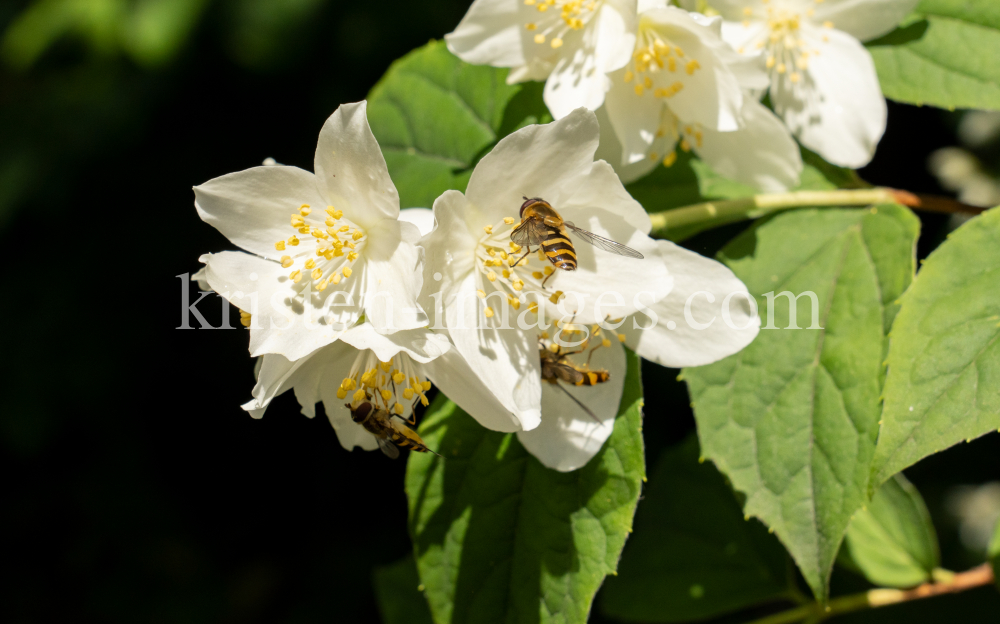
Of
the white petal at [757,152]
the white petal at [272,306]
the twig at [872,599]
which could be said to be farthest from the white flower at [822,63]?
the twig at [872,599]

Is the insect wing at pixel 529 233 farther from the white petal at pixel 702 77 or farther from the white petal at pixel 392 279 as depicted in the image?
the white petal at pixel 702 77

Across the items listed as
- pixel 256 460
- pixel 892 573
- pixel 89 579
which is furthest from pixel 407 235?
pixel 89 579

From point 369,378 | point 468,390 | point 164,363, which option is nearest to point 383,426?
point 369,378

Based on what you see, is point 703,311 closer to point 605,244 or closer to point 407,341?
point 605,244

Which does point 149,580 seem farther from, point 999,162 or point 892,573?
point 999,162

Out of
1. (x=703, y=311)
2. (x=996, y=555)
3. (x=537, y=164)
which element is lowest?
(x=996, y=555)

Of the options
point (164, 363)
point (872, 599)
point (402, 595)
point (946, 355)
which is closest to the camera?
point (946, 355)

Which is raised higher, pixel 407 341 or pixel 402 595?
pixel 407 341

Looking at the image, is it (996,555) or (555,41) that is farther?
(996,555)
